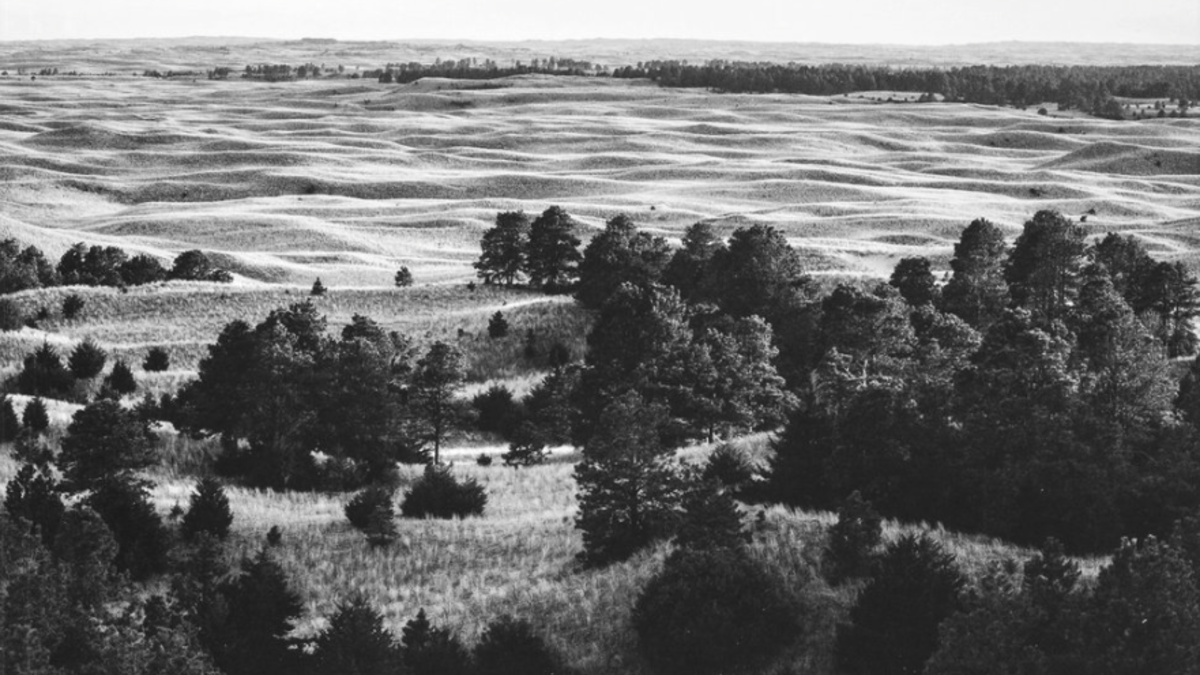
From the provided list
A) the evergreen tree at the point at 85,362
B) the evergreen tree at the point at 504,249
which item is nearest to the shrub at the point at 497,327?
the evergreen tree at the point at 504,249

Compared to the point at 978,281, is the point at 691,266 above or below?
below

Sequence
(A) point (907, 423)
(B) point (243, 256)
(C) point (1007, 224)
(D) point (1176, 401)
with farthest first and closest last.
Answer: (C) point (1007, 224) < (B) point (243, 256) < (D) point (1176, 401) < (A) point (907, 423)

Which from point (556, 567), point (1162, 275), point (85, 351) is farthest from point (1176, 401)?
point (85, 351)

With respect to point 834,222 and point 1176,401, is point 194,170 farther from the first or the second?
point 1176,401

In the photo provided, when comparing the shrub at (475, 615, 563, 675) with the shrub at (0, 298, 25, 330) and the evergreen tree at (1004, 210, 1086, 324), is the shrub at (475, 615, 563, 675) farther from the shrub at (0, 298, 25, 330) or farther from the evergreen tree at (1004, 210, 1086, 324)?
the shrub at (0, 298, 25, 330)

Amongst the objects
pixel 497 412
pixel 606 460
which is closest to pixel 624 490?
pixel 606 460

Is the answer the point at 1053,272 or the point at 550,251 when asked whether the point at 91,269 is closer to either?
the point at 550,251

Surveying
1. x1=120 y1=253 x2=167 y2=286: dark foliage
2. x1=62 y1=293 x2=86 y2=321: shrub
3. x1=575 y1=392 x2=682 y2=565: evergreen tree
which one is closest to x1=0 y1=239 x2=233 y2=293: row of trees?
x1=120 y1=253 x2=167 y2=286: dark foliage
